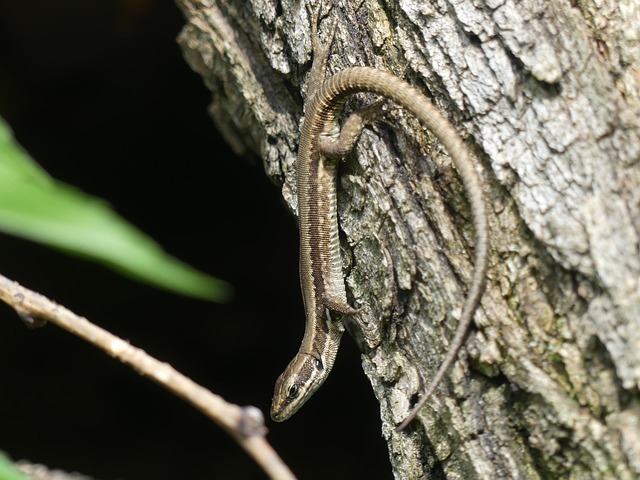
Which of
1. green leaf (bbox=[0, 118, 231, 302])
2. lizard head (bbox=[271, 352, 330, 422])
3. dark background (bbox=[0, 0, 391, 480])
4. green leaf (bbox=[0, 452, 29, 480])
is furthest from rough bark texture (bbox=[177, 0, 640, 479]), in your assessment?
dark background (bbox=[0, 0, 391, 480])

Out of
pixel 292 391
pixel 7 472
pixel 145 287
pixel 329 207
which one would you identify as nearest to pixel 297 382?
pixel 292 391

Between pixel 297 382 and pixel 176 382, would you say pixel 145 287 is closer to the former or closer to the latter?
pixel 297 382

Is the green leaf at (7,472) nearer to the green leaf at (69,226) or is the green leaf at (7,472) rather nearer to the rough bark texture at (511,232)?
the green leaf at (69,226)

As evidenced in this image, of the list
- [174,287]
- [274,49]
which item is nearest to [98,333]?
[174,287]

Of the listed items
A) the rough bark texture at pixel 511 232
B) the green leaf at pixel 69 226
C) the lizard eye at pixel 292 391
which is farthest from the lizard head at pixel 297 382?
the green leaf at pixel 69 226

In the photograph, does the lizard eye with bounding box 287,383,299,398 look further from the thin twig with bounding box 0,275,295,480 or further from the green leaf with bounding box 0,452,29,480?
the green leaf with bounding box 0,452,29,480

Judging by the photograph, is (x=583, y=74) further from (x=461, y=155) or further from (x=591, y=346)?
(x=591, y=346)
